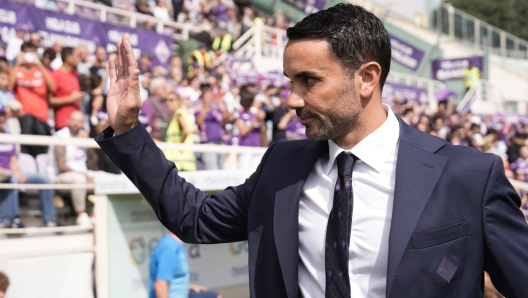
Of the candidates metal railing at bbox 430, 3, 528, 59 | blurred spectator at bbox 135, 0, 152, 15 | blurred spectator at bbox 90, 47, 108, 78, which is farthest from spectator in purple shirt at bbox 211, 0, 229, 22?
metal railing at bbox 430, 3, 528, 59

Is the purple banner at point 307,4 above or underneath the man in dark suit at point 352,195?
above

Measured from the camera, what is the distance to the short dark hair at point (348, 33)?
207cm

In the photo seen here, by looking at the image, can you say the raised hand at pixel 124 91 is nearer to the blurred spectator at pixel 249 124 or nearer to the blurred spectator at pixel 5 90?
the blurred spectator at pixel 5 90

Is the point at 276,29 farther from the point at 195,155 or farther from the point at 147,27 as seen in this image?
the point at 195,155

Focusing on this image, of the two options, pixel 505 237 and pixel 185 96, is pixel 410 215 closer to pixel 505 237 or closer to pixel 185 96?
pixel 505 237

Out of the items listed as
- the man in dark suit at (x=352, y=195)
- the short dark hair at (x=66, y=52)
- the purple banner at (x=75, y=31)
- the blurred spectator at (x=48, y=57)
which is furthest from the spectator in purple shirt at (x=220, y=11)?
the man in dark suit at (x=352, y=195)

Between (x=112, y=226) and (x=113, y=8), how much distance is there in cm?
890

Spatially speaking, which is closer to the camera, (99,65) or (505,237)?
(505,237)

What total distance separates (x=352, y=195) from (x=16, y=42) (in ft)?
25.2

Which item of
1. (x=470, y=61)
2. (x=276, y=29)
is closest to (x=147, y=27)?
(x=276, y=29)

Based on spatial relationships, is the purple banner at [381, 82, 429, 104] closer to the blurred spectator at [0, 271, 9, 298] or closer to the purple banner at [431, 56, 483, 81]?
the purple banner at [431, 56, 483, 81]

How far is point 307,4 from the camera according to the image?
23266 mm

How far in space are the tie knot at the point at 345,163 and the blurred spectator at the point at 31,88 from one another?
525 centimetres

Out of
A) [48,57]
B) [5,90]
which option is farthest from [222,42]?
[5,90]
